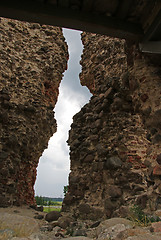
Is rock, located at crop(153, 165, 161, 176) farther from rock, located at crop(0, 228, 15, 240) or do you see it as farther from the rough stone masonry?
rock, located at crop(0, 228, 15, 240)

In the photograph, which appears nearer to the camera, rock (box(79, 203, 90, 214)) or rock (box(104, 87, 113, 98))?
rock (box(79, 203, 90, 214))

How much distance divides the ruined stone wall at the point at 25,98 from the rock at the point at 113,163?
8.71 ft

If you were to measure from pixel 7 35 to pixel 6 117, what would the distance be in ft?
9.64

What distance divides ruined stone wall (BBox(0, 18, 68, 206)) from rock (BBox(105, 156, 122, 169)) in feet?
8.71

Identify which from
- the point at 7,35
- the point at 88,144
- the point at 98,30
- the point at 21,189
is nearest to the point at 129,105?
the point at 88,144

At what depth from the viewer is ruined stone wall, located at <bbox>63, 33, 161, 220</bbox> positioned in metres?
2.67

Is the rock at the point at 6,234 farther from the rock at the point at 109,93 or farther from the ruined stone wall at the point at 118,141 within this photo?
the rock at the point at 109,93

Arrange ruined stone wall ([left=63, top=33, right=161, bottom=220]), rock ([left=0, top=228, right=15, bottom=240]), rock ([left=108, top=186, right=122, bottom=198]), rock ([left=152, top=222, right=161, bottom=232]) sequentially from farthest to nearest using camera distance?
rock ([left=108, top=186, right=122, bottom=198])
ruined stone wall ([left=63, top=33, right=161, bottom=220])
rock ([left=0, top=228, right=15, bottom=240])
rock ([left=152, top=222, right=161, bottom=232])

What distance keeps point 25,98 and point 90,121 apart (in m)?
2.36

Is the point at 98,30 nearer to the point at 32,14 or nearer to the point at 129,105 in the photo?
the point at 32,14

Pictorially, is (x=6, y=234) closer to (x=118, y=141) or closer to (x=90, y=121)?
(x=118, y=141)

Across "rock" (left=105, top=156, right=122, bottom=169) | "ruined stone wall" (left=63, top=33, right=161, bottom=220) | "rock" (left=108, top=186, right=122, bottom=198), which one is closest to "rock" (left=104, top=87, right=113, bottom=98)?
"ruined stone wall" (left=63, top=33, right=161, bottom=220)

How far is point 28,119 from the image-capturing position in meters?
5.86

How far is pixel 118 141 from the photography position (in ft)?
13.3
